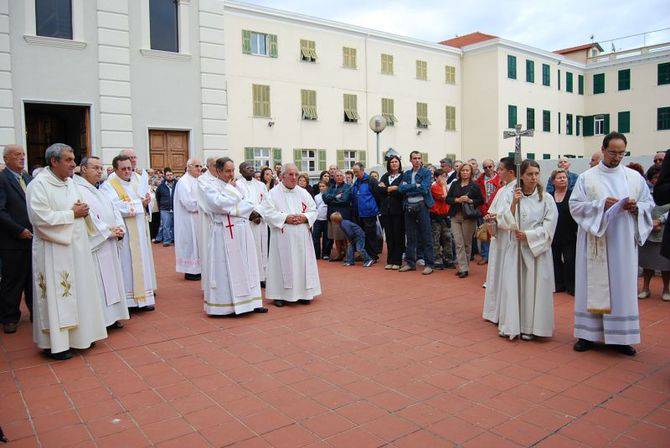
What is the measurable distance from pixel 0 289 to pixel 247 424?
4080 millimetres

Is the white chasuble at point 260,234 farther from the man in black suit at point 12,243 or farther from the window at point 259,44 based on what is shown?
the window at point 259,44

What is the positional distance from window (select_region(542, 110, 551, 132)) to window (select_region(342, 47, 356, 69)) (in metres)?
15.7

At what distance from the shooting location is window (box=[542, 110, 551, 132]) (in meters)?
37.5

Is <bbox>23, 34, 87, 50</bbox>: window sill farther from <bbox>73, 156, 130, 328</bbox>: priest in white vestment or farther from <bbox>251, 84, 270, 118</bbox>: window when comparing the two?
<bbox>251, 84, 270, 118</bbox>: window

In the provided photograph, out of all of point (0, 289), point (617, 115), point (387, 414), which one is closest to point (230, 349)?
point (387, 414)

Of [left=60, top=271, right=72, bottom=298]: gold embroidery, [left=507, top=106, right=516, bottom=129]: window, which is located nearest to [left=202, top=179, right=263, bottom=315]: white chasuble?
[left=60, top=271, right=72, bottom=298]: gold embroidery

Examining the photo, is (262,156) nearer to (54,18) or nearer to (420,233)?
(54,18)

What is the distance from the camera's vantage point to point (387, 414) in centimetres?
396

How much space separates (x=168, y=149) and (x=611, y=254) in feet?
44.4

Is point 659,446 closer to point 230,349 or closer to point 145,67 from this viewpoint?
point 230,349

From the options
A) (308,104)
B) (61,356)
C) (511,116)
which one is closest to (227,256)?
(61,356)

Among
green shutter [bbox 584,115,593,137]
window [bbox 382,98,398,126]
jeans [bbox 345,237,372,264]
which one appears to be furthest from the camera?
green shutter [bbox 584,115,593,137]

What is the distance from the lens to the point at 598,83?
40.1 m

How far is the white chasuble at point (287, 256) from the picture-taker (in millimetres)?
7336
